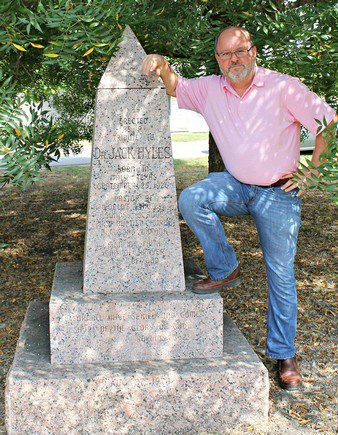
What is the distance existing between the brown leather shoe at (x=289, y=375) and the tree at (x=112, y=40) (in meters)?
2.05

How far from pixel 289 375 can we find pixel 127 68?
88.4 inches

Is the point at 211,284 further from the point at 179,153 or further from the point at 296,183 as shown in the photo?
the point at 179,153

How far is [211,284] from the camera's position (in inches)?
177

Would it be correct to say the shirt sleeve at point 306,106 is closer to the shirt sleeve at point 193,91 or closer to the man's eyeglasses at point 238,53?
the man's eyeglasses at point 238,53

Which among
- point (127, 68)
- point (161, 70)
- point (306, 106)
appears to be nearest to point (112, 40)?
point (127, 68)

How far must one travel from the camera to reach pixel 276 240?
4.38 metres

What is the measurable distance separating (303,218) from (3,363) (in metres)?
5.12

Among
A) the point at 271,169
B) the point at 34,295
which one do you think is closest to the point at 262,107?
the point at 271,169

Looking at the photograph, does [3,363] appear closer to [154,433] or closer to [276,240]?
[154,433]

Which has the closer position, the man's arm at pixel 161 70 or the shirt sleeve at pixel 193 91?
the man's arm at pixel 161 70

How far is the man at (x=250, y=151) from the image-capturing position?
167 inches

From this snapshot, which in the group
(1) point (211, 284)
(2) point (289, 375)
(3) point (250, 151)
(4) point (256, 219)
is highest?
(3) point (250, 151)

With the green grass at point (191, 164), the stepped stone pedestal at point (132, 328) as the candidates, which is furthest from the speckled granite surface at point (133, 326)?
the green grass at point (191, 164)

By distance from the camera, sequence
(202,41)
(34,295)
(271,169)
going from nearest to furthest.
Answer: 1. (271,169)
2. (202,41)
3. (34,295)
